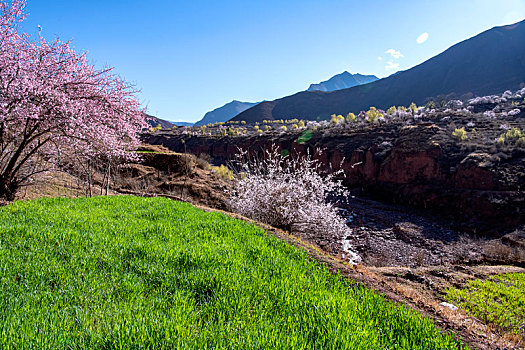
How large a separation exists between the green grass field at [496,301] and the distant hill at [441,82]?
70.7 m

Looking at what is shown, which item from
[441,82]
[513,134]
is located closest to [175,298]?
[513,134]

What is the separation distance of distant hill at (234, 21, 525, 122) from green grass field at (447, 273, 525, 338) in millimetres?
70671

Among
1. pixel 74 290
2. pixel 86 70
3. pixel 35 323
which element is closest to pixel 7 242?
pixel 74 290

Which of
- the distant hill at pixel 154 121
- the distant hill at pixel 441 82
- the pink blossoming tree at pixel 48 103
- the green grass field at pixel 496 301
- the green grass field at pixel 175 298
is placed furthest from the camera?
the distant hill at pixel 441 82

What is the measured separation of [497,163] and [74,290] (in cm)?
2705

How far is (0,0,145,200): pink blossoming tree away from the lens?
19.9ft

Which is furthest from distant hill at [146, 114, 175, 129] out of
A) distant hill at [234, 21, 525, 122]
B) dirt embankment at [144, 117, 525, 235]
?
A: distant hill at [234, 21, 525, 122]

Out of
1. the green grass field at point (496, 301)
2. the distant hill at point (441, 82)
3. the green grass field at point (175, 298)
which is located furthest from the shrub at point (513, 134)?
the distant hill at point (441, 82)

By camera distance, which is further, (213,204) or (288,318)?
(213,204)

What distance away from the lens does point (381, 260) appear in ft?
42.2

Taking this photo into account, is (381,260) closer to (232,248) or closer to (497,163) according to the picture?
(232,248)

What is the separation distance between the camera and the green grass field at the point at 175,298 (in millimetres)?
1791

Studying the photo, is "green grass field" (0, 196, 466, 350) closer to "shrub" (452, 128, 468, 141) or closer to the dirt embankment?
the dirt embankment

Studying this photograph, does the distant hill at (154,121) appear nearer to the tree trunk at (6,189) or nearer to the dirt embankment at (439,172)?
the tree trunk at (6,189)
